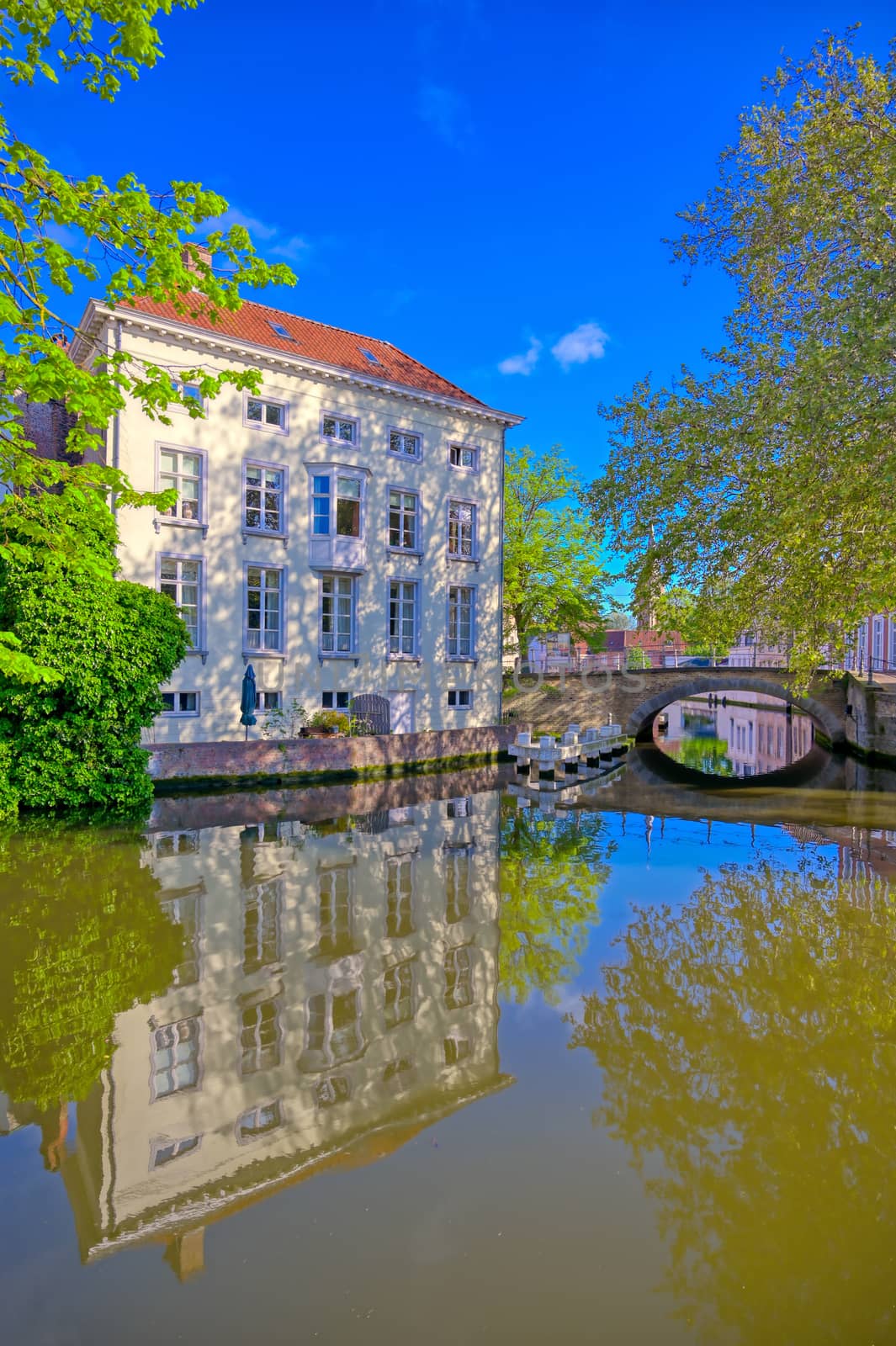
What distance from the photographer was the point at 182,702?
817 inches

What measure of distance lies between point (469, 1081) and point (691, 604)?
42.4 feet

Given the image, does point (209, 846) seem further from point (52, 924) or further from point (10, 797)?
point (10, 797)

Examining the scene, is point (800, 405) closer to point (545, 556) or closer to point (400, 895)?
point (400, 895)

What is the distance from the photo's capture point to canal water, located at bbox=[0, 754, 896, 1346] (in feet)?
10.8

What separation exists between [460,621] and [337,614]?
503 centimetres

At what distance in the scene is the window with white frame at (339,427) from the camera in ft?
78.0

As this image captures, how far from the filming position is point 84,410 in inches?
277

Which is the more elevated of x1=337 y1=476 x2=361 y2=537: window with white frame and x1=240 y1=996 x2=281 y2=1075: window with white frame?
x1=337 y1=476 x2=361 y2=537: window with white frame

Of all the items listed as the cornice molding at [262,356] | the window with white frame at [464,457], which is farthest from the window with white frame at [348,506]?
the window with white frame at [464,457]

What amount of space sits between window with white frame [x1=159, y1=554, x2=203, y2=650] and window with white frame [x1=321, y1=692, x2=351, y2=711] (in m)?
4.14

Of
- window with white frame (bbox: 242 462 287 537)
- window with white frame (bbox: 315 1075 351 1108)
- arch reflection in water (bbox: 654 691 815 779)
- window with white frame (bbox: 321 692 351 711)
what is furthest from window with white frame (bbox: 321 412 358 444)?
window with white frame (bbox: 315 1075 351 1108)

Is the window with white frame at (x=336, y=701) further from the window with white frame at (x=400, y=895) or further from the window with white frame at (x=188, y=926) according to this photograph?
the window with white frame at (x=188, y=926)

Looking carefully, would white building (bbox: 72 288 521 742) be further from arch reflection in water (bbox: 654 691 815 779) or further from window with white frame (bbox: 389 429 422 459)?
arch reflection in water (bbox: 654 691 815 779)

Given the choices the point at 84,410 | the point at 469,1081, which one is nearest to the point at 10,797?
the point at 84,410
